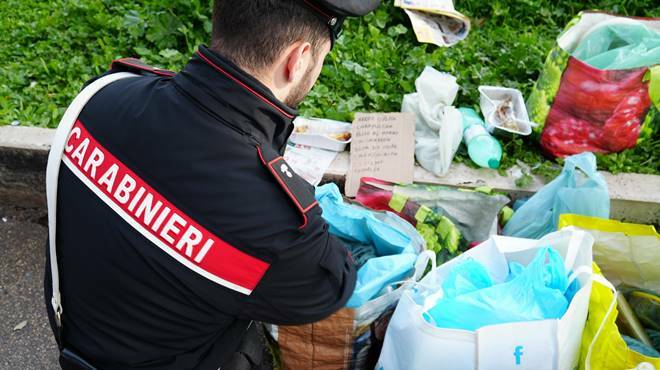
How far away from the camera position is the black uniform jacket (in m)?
1.27

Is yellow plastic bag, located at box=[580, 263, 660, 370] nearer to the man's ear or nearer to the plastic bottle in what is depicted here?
the plastic bottle

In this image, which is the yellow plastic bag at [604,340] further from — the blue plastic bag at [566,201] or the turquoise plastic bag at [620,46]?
the turquoise plastic bag at [620,46]

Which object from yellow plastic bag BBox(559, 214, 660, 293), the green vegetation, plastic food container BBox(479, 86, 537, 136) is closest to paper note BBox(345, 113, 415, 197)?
the green vegetation

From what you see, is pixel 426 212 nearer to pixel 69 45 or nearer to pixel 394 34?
pixel 394 34

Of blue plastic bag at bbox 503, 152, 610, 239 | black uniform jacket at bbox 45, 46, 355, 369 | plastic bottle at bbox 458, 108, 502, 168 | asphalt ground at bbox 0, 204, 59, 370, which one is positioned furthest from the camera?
plastic bottle at bbox 458, 108, 502, 168

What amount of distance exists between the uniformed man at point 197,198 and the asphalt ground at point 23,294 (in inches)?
46.3

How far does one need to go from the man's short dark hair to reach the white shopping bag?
2.88 ft

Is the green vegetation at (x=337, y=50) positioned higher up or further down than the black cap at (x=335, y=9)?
further down

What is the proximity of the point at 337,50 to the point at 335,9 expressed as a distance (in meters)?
2.25

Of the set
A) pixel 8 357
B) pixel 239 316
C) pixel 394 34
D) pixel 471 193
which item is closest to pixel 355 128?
pixel 471 193

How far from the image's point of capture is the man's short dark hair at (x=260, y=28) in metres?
1.31

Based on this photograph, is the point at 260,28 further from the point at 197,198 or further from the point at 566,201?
the point at 566,201

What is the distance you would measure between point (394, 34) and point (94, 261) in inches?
111

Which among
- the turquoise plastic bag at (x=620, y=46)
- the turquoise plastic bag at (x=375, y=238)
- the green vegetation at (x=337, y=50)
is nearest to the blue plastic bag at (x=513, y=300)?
the turquoise plastic bag at (x=375, y=238)
